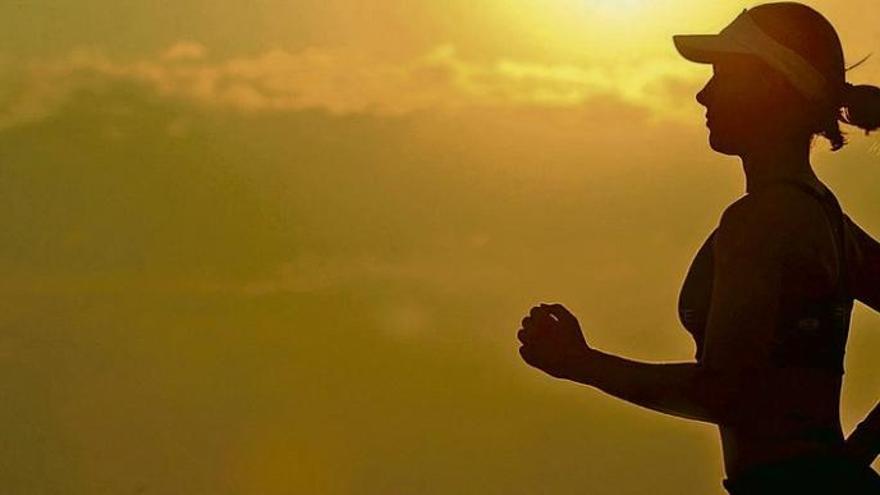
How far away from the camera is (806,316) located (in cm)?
662

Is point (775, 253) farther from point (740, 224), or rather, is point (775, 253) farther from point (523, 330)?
point (523, 330)

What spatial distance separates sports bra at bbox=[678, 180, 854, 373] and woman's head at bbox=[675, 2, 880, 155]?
0.25 meters

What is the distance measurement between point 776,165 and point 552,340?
0.78 meters

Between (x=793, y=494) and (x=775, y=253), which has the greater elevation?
(x=775, y=253)

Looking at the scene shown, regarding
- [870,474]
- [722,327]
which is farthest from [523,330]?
[870,474]

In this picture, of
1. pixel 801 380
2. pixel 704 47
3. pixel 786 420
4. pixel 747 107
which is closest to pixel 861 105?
pixel 747 107

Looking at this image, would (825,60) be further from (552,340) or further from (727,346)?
(552,340)

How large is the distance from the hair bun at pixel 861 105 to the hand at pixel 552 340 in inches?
39.5

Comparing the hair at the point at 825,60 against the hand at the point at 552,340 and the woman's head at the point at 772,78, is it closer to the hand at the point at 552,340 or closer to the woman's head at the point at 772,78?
the woman's head at the point at 772,78

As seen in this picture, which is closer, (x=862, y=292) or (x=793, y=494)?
(x=793, y=494)

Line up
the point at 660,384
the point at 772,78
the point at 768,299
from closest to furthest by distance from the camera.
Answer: the point at 768,299, the point at 660,384, the point at 772,78

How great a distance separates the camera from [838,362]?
266 inches

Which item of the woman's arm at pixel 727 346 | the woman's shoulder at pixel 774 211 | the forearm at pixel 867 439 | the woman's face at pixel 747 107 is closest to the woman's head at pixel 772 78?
the woman's face at pixel 747 107

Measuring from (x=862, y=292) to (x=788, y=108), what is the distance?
633 mm
